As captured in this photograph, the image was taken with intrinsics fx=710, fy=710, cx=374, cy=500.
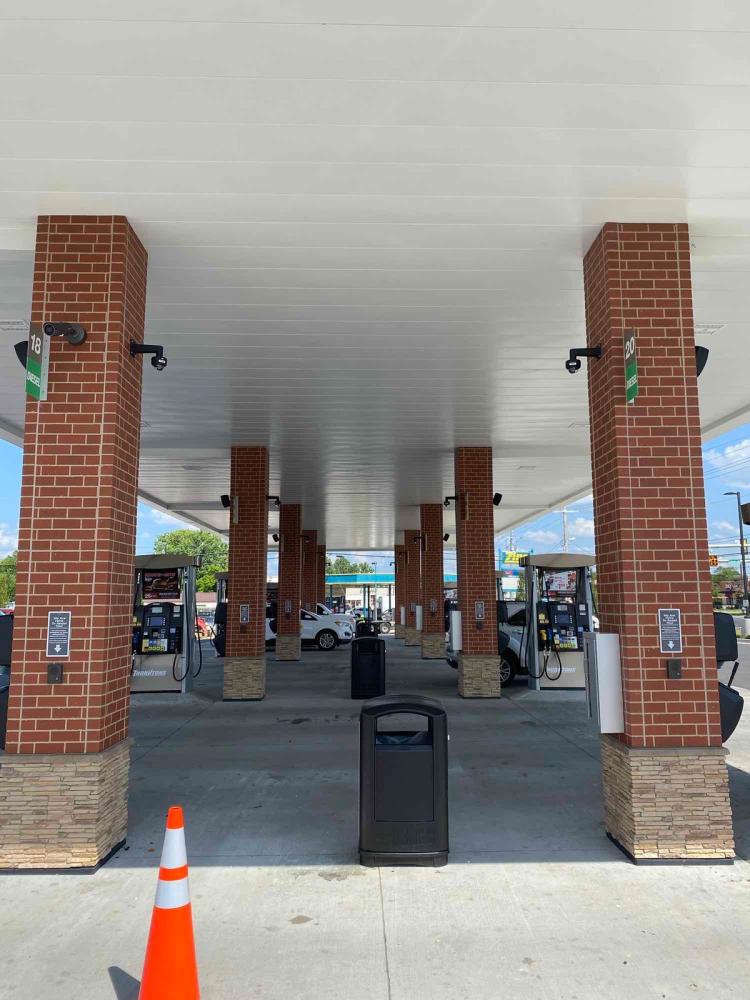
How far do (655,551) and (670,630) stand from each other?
590 millimetres

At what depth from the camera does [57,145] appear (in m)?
4.73

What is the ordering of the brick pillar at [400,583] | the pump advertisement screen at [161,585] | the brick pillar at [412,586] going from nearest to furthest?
the pump advertisement screen at [161,585] < the brick pillar at [412,586] < the brick pillar at [400,583]

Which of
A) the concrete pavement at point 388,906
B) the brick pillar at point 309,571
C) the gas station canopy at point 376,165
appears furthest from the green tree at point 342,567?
the concrete pavement at point 388,906

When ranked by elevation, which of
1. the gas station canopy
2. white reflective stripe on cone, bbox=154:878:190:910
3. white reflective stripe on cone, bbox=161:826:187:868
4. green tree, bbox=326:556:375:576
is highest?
green tree, bbox=326:556:375:576

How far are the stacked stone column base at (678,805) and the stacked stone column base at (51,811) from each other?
3.76 meters

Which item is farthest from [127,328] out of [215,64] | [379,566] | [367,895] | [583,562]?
[379,566]

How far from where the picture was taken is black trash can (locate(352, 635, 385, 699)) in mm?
13055

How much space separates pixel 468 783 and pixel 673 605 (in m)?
3.08

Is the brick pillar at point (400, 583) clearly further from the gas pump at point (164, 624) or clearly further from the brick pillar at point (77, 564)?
the brick pillar at point (77, 564)

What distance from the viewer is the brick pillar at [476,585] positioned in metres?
13.4

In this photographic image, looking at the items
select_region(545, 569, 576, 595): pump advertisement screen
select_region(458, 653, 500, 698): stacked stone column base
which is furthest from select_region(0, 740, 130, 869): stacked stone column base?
select_region(545, 569, 576, 595): pump advertisement screen

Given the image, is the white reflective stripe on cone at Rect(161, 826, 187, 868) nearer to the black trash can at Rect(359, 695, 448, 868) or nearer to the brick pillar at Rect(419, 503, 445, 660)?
the black trash can at Rect(359, 695, 448, 868)

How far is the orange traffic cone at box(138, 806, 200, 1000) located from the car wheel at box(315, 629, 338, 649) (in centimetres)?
2213

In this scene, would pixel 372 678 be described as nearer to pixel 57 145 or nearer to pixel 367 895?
pixel 367 895
